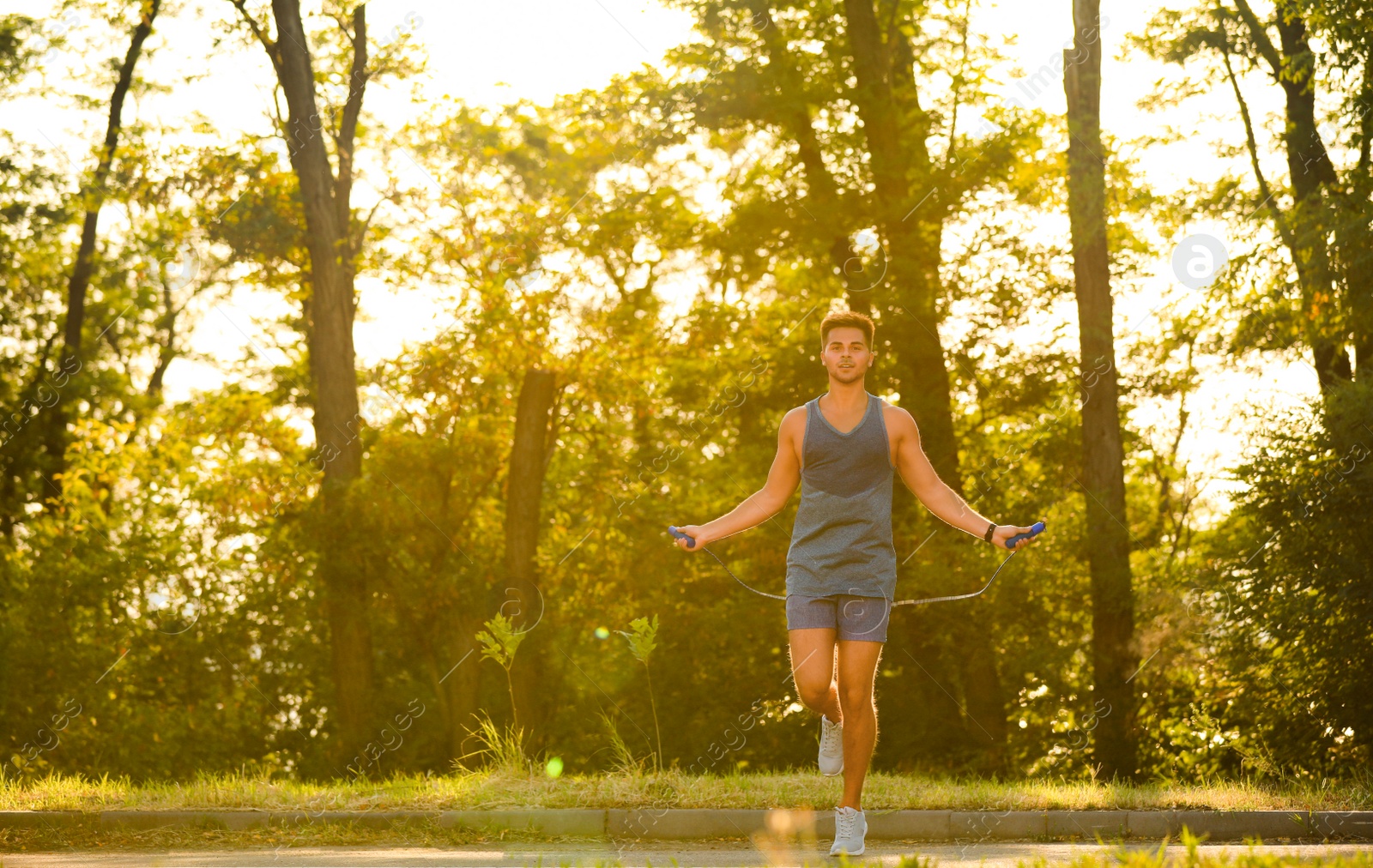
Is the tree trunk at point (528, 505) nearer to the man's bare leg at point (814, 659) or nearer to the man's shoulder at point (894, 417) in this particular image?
the man's bare leg at point (814, 659)

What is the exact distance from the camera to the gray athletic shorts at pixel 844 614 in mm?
6035

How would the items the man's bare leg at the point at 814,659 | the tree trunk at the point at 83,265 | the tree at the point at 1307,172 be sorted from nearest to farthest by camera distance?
1. the man's bare leg at the point at 814,659
2. the tree at the point at 1307,172
3. the tree trunk at the point at 83,265

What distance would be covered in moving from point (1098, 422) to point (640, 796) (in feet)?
34.8

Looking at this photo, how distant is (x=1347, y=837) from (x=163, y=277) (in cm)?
2207

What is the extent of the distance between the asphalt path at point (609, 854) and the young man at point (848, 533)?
59 centimetres

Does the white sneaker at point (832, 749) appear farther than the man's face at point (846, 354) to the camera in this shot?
Yes

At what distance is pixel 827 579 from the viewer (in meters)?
6.05

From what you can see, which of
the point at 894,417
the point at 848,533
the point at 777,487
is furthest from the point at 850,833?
the point at 894,417

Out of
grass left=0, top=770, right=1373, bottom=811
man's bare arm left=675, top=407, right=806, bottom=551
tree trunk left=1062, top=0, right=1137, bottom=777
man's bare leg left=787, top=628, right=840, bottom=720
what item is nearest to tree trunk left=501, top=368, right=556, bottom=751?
tree trunk left=1062, top=0, right=1137, bottom=777

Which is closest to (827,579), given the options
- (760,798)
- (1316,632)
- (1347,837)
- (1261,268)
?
Answer: (760,798)

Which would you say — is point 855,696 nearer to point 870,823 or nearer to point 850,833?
point 850,833

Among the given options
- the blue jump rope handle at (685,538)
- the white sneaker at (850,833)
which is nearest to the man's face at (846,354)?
the blue jump rope handle at (685,538)

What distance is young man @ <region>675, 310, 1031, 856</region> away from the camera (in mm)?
6043

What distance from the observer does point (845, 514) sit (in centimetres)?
610
